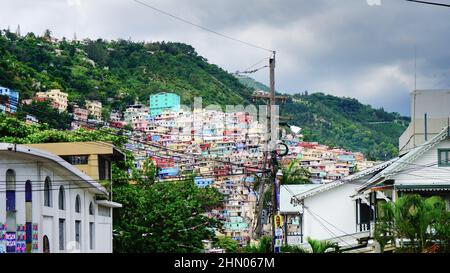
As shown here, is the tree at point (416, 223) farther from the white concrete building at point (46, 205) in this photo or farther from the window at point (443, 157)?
the white concrete building at point (46, 205)

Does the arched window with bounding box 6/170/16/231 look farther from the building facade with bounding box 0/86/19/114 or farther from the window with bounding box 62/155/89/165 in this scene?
the building facade with bounding box 0/86/19/114

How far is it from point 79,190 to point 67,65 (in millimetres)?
2744

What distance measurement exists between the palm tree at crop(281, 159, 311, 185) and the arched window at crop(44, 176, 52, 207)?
52.6 feet

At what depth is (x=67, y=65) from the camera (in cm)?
1820

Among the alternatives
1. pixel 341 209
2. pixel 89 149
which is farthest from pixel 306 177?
pixel 89 149

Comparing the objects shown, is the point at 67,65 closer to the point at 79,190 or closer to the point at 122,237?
the point at 79,190

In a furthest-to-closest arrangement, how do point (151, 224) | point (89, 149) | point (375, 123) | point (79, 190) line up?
point (151, 224)
point (89, 149)
point (79, 190)
point (375, 123)

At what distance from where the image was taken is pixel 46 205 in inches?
672

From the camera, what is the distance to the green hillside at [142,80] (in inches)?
613

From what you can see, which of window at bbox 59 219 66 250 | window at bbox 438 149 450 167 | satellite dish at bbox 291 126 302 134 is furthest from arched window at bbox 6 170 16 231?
window at bbox 438 149 450 167

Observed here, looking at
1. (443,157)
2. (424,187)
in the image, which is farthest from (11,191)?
(443,157)

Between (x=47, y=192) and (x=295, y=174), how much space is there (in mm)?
17445

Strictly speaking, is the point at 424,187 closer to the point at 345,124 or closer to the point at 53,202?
the point at 345,124

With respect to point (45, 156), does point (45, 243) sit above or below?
below
